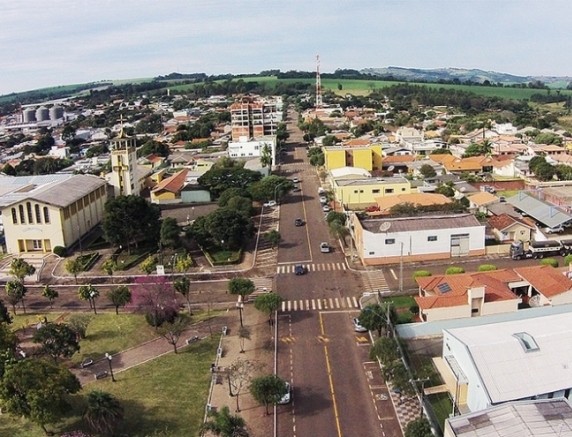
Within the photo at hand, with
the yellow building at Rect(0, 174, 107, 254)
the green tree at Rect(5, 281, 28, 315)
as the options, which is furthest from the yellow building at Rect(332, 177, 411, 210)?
the green tree at Rect(5, 281, 28, 315)

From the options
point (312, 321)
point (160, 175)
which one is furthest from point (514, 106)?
point (312, 321)

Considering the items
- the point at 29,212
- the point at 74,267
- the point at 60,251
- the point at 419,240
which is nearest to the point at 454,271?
the point at 419,240

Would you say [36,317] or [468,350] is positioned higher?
[468,350]

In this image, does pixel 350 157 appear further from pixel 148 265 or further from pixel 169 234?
pixel 148 265

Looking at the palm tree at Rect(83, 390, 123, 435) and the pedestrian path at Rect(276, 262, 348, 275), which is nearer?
the palm tree at Rect(83, 390, 123, 435)

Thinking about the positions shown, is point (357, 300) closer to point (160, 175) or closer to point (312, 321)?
point (312, 321)

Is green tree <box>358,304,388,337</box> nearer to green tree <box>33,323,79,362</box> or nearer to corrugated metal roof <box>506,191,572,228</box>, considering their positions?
green tree <box>33,323,79,362</box>
